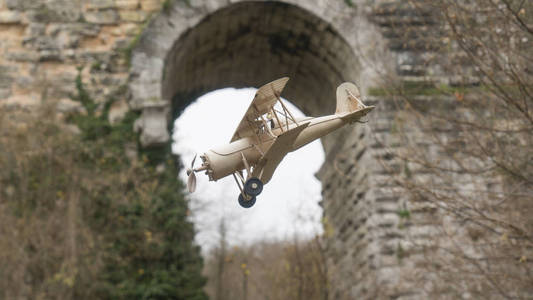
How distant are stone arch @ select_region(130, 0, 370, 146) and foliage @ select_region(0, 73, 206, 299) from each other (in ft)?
1.88

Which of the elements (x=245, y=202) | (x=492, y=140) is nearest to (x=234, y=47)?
(x=492, y=140)

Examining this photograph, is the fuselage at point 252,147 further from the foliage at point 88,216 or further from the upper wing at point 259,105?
the foliage at point 88,216

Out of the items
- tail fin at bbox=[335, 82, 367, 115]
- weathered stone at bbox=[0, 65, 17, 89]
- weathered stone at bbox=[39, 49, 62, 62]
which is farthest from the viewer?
weathered stone at bbox=[39, 49, 62, 62]

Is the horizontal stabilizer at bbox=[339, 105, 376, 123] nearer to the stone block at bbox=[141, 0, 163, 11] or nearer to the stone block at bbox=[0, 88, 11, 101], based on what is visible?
the stone block at bbox=[141, 0, 163, 11]

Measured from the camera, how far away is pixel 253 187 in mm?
2059

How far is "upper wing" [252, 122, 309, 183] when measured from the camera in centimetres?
218

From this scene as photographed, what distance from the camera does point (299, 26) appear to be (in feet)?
28.8

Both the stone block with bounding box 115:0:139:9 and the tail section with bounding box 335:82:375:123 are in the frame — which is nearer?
the tail section with bounding box 335:82:375:123

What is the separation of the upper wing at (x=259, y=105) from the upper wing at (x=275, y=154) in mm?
182

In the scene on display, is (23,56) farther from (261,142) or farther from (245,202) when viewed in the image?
(245,202)

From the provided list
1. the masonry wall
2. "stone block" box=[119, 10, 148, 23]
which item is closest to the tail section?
the masonry wall

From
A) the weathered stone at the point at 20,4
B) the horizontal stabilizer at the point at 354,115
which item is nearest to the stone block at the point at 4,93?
the weathered stone at the point at 20,4

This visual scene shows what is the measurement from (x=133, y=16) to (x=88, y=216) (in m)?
3.03

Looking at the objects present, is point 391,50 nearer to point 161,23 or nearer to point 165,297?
point 161,23
